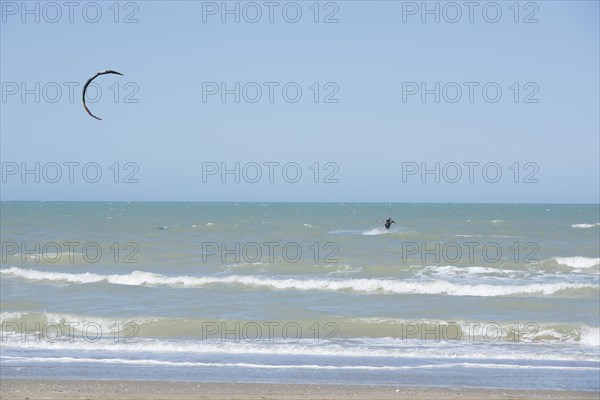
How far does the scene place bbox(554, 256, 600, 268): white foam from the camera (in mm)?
29422

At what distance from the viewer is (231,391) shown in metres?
10.6

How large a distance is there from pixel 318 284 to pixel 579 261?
1287cm

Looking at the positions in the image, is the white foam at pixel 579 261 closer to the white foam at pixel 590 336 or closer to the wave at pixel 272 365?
the white foam at pixel 590 336

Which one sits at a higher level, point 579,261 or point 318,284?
point 579,261

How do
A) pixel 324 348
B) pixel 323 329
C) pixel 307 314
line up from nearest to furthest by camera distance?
pixel 324 348
pixel 323 329
pixel 307 314

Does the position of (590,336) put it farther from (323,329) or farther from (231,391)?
(231,391)

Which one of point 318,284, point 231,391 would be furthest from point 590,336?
point 318,284

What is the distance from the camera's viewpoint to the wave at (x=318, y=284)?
869 inches

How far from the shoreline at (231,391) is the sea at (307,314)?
15.4 inches

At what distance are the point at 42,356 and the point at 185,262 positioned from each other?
1648 cm

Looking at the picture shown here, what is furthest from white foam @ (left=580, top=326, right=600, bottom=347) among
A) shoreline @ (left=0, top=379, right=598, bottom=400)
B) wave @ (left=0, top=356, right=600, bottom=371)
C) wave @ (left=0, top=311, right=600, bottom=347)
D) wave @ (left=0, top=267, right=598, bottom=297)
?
wave @ (left=0, top=267, right=598, bottom=297)

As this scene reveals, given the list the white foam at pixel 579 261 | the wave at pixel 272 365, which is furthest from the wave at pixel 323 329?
the white foam at pixel 579 261

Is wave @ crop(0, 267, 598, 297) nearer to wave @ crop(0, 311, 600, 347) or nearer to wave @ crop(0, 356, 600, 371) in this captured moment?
wave @ crop(0, 311, 600, 347)

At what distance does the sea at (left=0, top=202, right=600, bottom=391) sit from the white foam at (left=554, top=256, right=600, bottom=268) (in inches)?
4.4
